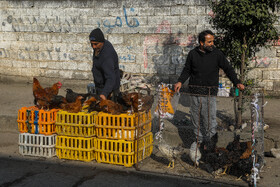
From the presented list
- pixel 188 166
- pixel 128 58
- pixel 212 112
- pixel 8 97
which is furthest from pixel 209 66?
pixel 8 97

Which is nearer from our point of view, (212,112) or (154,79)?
(212,112)

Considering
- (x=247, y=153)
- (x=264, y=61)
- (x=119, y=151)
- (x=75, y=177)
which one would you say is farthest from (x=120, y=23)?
(x=247, y=153)

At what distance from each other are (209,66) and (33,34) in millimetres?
8429

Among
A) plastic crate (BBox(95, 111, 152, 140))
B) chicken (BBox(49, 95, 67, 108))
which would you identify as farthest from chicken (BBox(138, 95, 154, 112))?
chicken (BBox(49, 95, 67, 108))

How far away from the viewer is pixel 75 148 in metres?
6.68

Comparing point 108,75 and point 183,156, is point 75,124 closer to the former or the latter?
point 108,75

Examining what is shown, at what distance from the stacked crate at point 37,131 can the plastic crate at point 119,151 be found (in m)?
0.85

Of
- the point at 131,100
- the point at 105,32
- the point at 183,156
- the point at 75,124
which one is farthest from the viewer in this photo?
the point at 105,32

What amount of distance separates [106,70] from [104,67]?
0.22 feet

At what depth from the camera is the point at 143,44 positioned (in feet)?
39.3

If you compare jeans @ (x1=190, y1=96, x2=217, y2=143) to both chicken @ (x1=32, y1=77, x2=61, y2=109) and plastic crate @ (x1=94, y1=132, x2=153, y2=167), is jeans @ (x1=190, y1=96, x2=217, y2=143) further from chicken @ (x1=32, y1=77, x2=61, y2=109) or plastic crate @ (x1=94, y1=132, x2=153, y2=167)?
chicken @ (x1=32, y1=77, x2=61, y2=109)

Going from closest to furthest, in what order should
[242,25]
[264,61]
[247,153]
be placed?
[247,153] → [242,25] → [264,61]

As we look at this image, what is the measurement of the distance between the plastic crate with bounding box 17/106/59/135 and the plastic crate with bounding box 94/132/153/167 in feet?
2.81

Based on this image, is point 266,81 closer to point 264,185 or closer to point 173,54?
point 173,54
